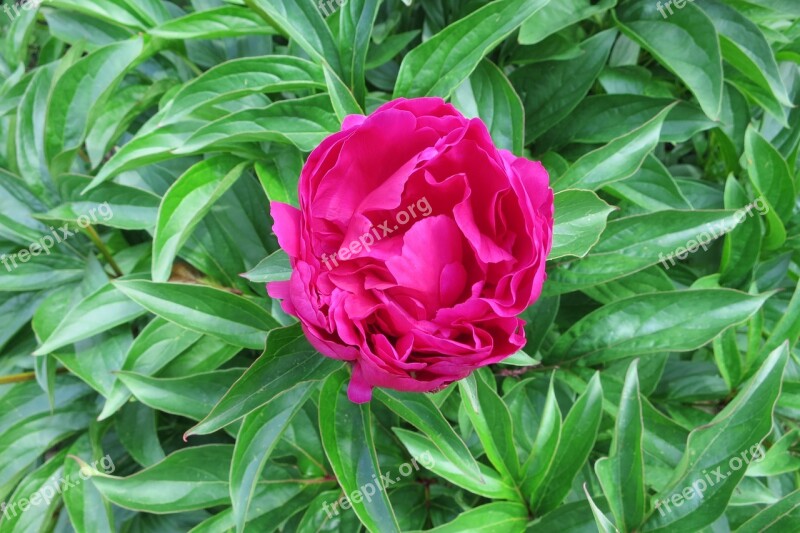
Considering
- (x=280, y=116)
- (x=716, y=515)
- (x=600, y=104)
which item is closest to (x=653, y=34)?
(x=600, y=104)

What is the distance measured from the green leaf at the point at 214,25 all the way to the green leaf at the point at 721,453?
836 millimetres

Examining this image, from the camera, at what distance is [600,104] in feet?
3.42

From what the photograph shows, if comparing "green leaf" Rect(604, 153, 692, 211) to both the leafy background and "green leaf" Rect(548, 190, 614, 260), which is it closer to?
the leafy background

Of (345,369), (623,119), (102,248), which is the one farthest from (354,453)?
(623,119)

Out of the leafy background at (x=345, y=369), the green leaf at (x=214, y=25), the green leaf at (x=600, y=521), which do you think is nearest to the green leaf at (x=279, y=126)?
the leafy background at (x=345, y=369)

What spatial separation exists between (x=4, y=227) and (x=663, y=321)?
3.42 ft

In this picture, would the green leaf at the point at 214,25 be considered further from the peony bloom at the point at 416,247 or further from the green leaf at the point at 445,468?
the green leaf at the point at 445,468

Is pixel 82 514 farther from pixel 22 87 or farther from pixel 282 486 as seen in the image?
pixel 22 87

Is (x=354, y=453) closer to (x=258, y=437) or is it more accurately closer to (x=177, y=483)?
(x=258, y=437)

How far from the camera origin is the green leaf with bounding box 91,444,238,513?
0.83 metres

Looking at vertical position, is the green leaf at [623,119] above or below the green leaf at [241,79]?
below

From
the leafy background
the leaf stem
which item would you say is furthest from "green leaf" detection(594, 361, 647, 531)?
the leaf stem

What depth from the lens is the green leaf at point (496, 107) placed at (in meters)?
0.90

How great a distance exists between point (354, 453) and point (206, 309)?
0.26 meters
